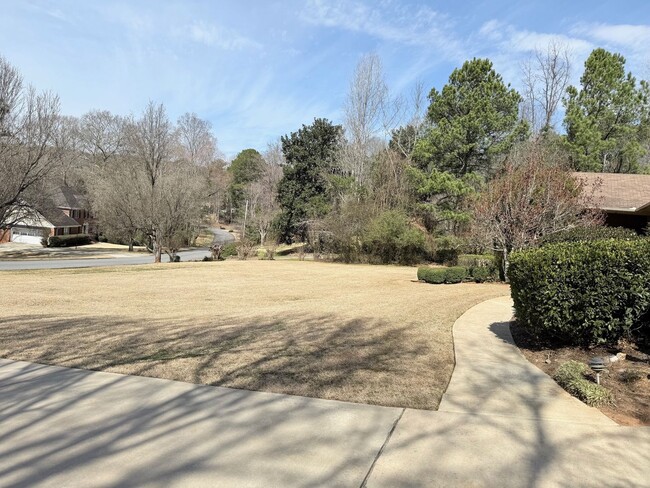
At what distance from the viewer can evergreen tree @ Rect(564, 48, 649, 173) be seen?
28.2 meters

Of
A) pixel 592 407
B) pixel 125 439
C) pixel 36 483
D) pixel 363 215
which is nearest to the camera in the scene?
pixel 36 483

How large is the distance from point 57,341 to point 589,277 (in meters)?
7.55

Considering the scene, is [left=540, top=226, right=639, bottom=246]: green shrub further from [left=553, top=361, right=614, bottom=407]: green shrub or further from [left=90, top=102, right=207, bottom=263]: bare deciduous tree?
[left=90, top=102, right=207, bottom=263]: bare deciduous tree

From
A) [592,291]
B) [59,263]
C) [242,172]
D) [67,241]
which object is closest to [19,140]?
[59,263]

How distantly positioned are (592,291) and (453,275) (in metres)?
11.9

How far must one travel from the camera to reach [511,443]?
3.38m

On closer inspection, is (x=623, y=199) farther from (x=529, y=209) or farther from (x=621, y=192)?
(x=529, y=209)

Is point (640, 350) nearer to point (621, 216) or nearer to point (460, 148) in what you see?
point (621, 216)

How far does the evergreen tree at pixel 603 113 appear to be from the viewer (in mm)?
28219

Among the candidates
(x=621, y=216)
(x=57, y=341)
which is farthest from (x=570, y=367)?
(x=621, y=216)

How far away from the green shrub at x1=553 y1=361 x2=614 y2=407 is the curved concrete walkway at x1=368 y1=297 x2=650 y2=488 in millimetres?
106

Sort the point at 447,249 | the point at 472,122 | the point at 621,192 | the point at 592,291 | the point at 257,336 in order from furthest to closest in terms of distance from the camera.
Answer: the point at 447,249, the point at 472,122, the point at 621,192, the point at 257,336, the point at 592,291

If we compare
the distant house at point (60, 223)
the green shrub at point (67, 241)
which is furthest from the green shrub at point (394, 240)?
the green shrub at point (67, 241)

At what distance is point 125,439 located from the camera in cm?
331
